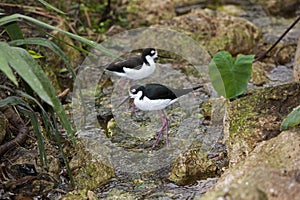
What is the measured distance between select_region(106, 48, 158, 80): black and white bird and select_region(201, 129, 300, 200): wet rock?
1824mm

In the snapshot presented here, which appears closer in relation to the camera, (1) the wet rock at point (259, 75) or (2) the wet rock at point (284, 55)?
(1) the wet rock at point (259, 75)

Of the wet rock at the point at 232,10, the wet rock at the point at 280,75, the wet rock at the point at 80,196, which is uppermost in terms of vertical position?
the wet rock at the point at 80,196

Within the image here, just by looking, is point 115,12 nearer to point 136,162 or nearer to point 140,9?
point 140,9

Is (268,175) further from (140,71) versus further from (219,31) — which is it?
(219,31)

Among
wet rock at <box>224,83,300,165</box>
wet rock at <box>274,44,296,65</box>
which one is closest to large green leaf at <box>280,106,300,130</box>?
wet rock at <box>224,83,300,165</box>

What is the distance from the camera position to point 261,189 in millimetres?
2326

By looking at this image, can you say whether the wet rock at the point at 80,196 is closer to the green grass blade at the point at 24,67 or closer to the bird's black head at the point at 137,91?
the green grass blade at the point at 24,67

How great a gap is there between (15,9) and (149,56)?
1.62m

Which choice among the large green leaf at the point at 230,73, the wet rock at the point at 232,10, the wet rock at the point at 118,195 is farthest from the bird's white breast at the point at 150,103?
the wet rock at the point at 232,10

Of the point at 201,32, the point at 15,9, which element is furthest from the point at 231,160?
the point at 15,9

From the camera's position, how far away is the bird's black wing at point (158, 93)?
3.91 m

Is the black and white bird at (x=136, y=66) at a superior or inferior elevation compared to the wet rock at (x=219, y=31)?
superior

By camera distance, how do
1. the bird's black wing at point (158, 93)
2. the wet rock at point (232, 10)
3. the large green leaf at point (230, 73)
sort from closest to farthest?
1. the large green leaf at point (230, 73)
2. the bird's black wing at point (158, 93)
3. the wet rock at point (232, 10)

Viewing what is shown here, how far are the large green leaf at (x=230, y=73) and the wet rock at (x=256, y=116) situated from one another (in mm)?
111
